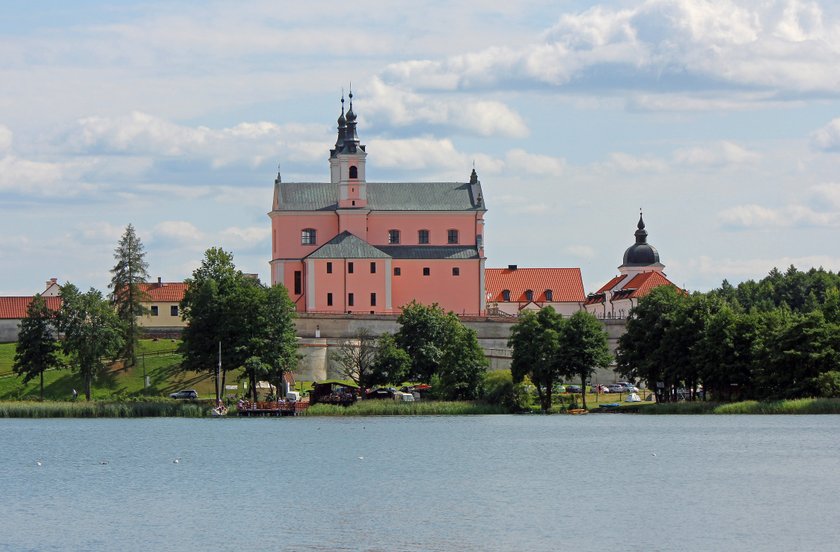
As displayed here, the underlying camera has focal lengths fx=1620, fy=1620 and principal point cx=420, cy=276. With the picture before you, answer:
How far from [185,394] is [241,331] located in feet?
31.3

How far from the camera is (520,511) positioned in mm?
42625

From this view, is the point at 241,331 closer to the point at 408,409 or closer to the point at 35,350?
the point at 408,409

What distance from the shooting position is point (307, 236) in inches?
4532

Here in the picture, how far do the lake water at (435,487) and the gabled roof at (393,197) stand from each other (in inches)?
1648

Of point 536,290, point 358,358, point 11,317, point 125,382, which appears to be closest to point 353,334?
point 358,358

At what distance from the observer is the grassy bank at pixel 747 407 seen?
7162cm

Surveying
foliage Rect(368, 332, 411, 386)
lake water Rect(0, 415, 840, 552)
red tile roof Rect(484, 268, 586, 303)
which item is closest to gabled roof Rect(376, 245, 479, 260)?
red tile roof Rect(484, 268, 586, 303)

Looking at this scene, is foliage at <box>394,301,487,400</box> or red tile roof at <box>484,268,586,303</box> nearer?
foliage at <box>394,301,487,400</box>

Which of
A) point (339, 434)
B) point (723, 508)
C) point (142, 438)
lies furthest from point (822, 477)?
point (142, 438)

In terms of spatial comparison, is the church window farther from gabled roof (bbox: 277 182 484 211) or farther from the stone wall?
the stone wall

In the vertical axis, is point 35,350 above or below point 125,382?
above

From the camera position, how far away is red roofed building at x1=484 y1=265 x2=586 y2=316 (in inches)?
5231

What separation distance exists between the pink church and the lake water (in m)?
35.8

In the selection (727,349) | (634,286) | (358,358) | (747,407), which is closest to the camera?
(747,407)
